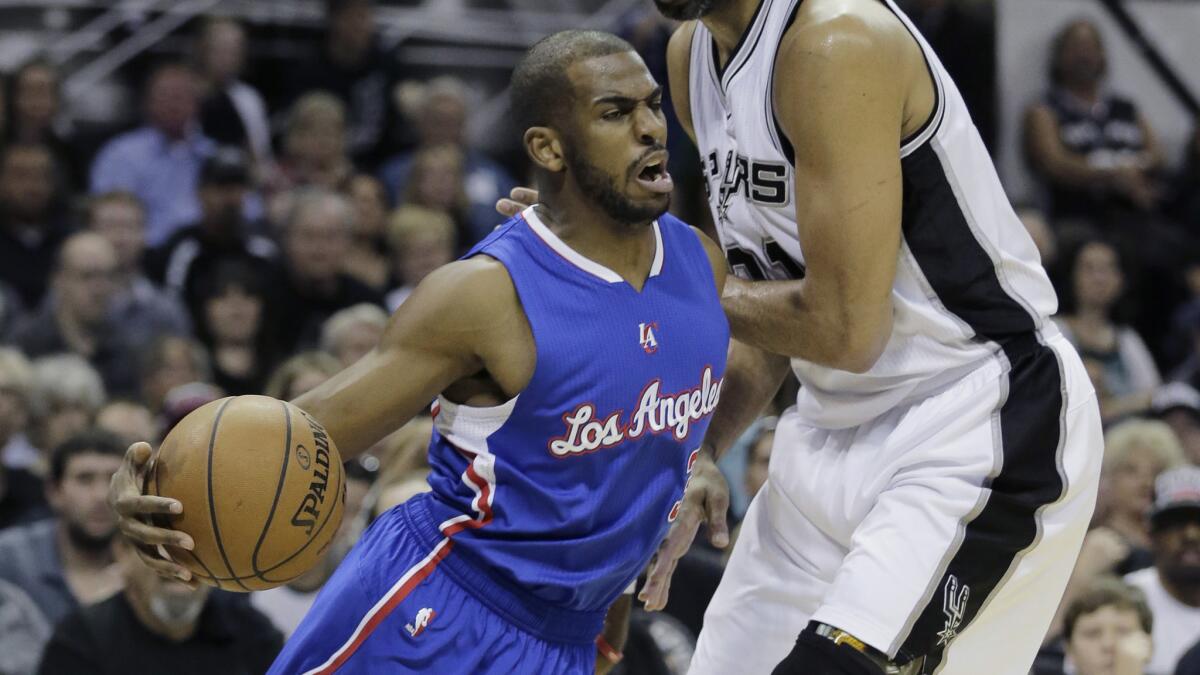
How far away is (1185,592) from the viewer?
20.9ft

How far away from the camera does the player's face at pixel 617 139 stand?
3449 millimetres

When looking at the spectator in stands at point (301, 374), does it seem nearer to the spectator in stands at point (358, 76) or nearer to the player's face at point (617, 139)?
the spectator in stands at point (358, 76)

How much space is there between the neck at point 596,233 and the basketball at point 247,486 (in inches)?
26.5

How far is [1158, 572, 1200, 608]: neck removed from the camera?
635 cm

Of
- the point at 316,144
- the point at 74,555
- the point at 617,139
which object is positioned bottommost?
the point at 74,555

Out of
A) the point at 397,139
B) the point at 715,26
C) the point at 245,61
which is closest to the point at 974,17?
the point at 397,139

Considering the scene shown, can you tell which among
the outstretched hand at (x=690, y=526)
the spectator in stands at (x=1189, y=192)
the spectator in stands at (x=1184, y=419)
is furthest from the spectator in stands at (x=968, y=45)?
the outstretched hand at (x=690, y=526)

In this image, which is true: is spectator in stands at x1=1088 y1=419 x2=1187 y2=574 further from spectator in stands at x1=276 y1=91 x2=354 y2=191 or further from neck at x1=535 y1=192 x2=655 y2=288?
spectator in stands at x1=276 y1=91 x2=354 y2=191

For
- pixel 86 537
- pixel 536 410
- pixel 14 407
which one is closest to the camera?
pixel 536 410

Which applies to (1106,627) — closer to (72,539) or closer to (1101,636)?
(1101,636)

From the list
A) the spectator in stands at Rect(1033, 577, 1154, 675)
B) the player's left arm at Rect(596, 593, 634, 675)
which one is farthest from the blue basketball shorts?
the spectator in stands at Rect(1033, 577, 1154, 675)

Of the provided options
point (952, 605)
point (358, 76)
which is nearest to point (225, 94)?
point (358, 76)

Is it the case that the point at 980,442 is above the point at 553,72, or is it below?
below

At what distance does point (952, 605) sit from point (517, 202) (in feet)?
4.30
